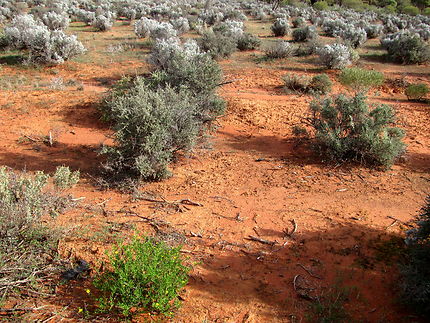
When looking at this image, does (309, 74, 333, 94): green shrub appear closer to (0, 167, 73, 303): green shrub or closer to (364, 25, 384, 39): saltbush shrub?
(0, 167, 73, 303): green shrub

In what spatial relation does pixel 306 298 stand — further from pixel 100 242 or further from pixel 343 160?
pixel 343 160

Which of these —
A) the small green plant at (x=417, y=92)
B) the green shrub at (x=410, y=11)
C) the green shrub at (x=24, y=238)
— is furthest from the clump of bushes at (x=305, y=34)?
the green shrub at (x=410, y=11)

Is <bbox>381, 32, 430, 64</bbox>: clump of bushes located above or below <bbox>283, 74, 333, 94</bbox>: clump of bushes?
above

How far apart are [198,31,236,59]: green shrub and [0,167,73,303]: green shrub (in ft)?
39.2

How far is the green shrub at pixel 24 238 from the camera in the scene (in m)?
3.85

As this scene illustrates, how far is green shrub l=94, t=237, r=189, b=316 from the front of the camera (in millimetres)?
3621

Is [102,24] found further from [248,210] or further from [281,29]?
[248,210]

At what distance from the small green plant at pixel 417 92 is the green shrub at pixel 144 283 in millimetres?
10802

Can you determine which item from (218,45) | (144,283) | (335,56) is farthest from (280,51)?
(144,283)

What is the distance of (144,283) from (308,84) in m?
10.1

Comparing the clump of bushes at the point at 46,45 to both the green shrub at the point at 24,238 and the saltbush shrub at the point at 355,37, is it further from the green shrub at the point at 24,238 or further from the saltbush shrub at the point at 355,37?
the saltbush shrub at the point at 355,37

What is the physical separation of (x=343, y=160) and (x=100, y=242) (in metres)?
5.01

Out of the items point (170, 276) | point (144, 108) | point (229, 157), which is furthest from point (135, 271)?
point (229, 157)

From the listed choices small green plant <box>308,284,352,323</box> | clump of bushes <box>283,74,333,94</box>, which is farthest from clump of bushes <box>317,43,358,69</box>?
small green plant <box>308,284,352,323</box>
